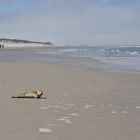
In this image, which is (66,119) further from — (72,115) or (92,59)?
(92,59)

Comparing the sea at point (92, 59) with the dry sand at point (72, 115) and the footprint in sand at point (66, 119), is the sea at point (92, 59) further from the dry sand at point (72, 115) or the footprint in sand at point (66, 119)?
the footprint in sand at point (66, 119)

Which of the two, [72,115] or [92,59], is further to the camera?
[92,59]

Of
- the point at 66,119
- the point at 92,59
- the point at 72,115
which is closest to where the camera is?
the point at 66,119

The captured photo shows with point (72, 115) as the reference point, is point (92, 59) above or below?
above

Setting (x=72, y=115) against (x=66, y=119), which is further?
(x=72, y=115)

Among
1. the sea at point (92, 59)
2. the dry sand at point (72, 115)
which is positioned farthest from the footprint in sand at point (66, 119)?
the sea at point (92, 59)

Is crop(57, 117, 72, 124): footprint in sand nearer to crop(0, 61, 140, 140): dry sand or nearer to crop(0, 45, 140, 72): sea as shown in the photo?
crop(0, 61, 140, 140): dry sand

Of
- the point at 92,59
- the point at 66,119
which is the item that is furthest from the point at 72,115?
the point at 92,59

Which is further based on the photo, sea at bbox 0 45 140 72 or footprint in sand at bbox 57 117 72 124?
sea at bbox 0 45 140 72

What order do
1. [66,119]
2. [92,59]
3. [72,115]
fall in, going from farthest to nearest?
[92,59]
[72,115]
[66,119]

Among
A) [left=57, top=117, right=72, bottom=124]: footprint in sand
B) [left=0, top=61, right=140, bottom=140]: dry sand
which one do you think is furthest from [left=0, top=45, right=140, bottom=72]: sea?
[left=57, top=117, right=72, bottom=124]: footprint in sand

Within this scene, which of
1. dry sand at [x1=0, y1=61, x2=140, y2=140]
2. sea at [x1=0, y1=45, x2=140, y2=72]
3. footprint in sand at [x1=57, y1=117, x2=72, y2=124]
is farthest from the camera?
sea at [x1=0, y1=45, x2=140, y2=72]

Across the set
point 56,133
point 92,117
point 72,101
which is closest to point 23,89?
point 72,101

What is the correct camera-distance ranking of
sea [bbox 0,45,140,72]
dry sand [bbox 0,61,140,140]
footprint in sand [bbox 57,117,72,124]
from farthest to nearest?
1. sea [bbox 0,45,140,72]
2. footprint in sand [bbox 57,117,72,124]
3. dry sand [bbox 0,61,140,140]
